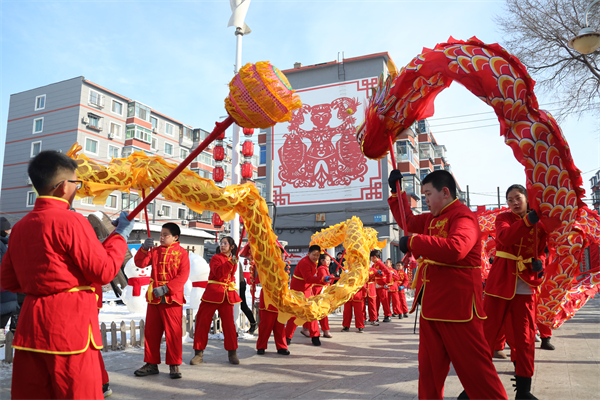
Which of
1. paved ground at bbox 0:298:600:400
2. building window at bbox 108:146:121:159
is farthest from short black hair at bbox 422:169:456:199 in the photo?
building window at bbox 108:146:121:159

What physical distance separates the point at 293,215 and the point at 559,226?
72.1 ft

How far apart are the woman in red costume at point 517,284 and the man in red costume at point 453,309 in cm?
110

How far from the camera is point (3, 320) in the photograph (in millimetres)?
5375

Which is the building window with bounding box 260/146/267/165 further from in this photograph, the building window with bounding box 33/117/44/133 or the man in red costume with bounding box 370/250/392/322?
the man in red costume with bounding box 370/250/392/322

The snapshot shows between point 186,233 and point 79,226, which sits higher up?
point 186,233

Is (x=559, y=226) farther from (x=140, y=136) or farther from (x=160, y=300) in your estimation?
(x=140, y=136)

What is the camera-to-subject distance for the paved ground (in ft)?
13.2

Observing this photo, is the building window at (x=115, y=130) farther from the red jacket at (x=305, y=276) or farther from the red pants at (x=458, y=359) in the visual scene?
the red pants at (x=458, y=359)

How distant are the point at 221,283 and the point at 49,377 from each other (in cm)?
343

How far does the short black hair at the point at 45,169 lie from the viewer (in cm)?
231

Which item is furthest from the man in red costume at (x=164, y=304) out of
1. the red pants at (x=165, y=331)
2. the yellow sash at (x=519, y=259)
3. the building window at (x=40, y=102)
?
the building window at (x=40, y=102)

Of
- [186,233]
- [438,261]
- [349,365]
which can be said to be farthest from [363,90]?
[438,261]

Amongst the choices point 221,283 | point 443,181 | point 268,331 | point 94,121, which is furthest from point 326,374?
point 94,121

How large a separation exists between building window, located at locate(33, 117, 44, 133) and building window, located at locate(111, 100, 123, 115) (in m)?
4.58
